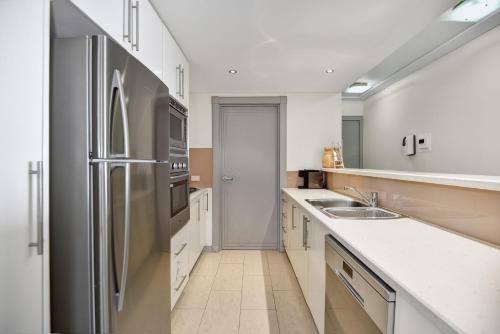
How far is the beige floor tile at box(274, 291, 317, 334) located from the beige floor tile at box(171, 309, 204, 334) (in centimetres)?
63

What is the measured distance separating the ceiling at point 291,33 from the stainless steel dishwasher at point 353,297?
4.66 ft

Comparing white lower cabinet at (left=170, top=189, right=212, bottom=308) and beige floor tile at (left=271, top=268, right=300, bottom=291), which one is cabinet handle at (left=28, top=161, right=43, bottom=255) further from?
beige floor tile at (left=271, top=268, right=300, bottom=291)

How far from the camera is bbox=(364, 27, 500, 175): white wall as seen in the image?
7.48 feet

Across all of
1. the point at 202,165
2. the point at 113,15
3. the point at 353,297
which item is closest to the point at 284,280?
the point at 353,297

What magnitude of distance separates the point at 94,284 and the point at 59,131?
0.55m

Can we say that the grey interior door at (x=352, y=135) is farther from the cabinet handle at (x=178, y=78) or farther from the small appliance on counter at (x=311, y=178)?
the cabinet handle at (x=178, y=78)

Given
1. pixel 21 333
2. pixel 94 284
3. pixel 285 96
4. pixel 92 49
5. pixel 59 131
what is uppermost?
pixel 285 96

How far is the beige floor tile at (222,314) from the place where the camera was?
1.81m

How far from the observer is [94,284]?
875 millimetres

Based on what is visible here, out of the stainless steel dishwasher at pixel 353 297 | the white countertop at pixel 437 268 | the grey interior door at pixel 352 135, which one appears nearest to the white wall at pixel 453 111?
the grey interior door at pixel 352 135

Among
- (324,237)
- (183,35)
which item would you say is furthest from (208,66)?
(324,237)

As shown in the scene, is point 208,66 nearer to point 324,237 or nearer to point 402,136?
point 324,237

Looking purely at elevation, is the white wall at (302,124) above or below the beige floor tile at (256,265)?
above

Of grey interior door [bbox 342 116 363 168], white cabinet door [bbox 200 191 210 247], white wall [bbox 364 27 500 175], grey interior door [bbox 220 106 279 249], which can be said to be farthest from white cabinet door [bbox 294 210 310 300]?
grey interior door [bbox 342 116 363 168]
